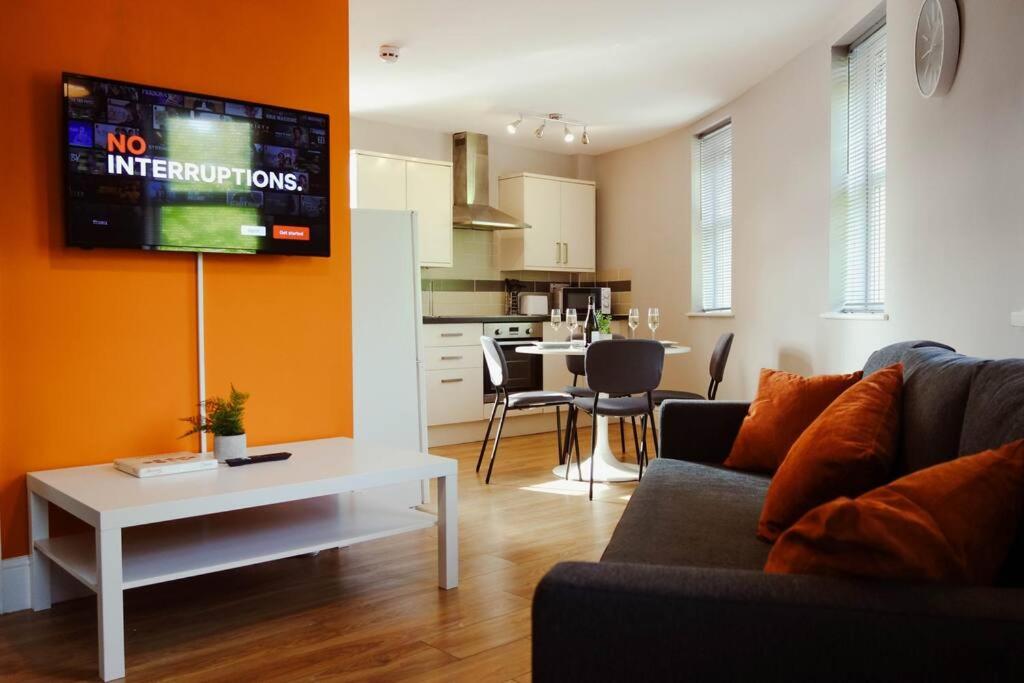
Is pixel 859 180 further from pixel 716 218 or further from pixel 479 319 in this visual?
pixel 479 319

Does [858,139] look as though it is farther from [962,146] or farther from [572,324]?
[572,324]

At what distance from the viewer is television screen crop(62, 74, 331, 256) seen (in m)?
2.69

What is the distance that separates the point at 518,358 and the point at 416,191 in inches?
59.3

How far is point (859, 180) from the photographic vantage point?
4395mm

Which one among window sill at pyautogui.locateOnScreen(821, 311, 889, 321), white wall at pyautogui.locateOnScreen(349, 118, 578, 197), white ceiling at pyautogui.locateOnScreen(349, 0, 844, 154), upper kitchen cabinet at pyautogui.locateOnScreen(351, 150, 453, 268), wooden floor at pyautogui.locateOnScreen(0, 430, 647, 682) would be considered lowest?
wooden floor at pyautogui.locateOnScreen(0, 430, 647, 682)

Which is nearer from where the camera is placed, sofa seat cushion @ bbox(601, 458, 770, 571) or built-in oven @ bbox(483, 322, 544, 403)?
sofa seat cushion @ bbox(601, 458, 770, 571)

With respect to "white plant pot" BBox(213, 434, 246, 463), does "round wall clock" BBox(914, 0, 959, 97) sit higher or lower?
higher

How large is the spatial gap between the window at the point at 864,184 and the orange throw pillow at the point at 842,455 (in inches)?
91.4

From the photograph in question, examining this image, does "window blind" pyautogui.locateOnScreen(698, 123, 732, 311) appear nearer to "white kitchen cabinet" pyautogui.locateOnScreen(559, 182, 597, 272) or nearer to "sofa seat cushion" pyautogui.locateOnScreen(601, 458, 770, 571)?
"white kitchen cabinet" pyautogui.locateOnScreen(559, 182, 597, 272)

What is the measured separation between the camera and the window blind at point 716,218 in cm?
602

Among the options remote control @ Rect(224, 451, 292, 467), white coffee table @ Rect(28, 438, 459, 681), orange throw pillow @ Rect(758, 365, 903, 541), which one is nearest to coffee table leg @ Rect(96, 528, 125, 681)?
white coffee table @ Rect(28, 438, 459, 681)

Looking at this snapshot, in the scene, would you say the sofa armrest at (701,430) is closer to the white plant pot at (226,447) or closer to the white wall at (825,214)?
the white wall at (825,214)

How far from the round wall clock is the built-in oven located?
354cm

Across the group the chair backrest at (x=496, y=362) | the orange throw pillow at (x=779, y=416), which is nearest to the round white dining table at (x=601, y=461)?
the chair backrest at (x=496, y=362)
